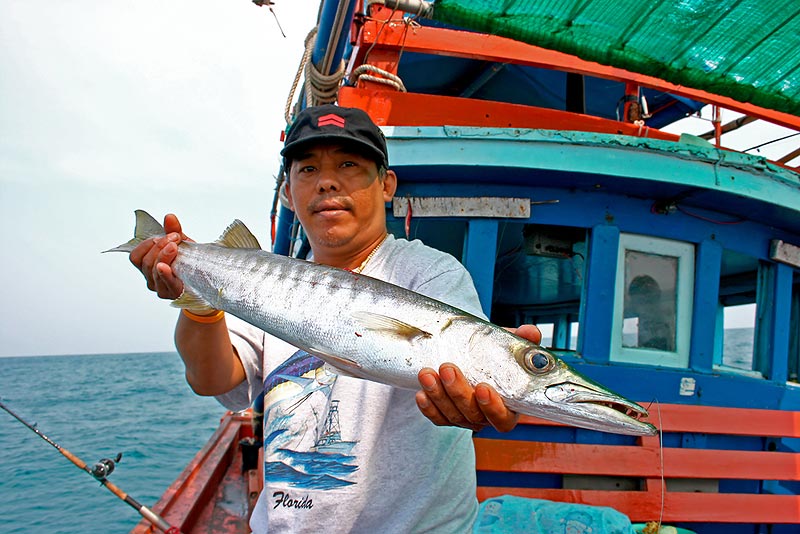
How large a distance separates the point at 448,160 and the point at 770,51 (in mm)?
2176

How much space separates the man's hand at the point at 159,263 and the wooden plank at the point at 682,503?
2.85 meters

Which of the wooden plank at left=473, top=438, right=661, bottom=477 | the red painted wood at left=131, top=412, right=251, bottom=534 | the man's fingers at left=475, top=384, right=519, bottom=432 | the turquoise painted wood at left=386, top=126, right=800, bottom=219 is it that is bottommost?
the red painted wood at left=131, top=412, right=251, bottom=534

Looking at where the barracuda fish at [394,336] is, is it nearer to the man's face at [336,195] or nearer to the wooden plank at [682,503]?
the man's face at [336,195]

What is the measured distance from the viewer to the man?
172 cm

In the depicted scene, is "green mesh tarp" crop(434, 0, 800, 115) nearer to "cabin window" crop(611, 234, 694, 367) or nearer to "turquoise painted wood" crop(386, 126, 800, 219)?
"turquoise painted wood" crop(386, 126, 800, 219)

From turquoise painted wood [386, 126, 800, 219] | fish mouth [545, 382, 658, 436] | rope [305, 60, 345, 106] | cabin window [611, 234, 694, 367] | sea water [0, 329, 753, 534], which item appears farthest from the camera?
sea water [0, 329, 753, 534]

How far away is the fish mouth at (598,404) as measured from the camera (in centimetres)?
144

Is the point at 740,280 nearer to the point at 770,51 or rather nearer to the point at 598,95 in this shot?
the point at 598,95

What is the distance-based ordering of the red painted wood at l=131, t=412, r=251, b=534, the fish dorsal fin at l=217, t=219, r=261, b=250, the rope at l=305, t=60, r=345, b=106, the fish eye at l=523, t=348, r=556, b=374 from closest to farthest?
1. the fish eye at l=523, t=348, r=556, b=374
2. the fish dorsal fin at l=217, t=219, r=261, b=250
3. the rope at l=305, t=60, r=345, b=106
4. the red painted wood at l=131, t=412, r=251, b=534

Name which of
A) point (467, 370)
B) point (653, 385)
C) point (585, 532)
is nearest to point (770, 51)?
point (653, 385)

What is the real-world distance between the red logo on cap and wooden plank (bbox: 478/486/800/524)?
3.10 meters

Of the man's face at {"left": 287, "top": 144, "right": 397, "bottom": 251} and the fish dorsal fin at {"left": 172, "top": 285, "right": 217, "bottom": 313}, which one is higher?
the man's face at {"left": 287, "top": 144, "right": 397, "bottom": 251}

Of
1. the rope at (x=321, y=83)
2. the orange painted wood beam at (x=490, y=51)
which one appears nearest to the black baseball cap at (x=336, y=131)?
the orange painted wood beam at (x=490, y=51)

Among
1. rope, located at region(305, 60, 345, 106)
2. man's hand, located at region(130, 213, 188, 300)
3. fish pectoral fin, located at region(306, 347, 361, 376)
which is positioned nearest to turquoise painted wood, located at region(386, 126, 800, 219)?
rope, located at region(305, 60, 345, 106)
